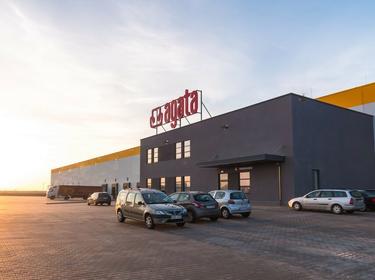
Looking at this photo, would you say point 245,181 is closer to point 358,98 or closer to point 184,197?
point 184,197

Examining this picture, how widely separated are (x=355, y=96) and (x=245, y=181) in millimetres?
15330

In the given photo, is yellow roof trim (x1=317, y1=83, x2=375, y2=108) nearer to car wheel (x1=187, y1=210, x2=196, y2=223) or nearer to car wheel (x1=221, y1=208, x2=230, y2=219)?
car wheel (x1=221, y1=208, x2=230, y2=219)

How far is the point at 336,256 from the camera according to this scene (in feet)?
34.2

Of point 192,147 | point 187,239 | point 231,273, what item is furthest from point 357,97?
point 231,273

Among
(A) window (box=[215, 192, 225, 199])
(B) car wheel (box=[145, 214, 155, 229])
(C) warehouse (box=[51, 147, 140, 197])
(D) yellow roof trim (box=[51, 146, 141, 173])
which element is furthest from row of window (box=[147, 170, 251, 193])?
(D) yellow roof trim (box=[51, 146, 141, 173])

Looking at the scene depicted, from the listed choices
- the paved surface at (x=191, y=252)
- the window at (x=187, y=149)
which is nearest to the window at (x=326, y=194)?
the paved surface at (x=191, y=252)

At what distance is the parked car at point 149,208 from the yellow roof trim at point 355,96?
91.8ft

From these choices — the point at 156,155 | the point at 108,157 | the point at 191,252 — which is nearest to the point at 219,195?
the point at 191,252

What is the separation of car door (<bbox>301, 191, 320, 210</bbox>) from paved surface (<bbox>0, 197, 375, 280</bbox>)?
839cm

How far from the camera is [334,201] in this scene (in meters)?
24.2

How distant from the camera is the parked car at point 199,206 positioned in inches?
767

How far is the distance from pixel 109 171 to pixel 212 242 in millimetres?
64189

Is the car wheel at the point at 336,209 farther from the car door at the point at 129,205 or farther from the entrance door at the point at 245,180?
the car door at the point at 129,205

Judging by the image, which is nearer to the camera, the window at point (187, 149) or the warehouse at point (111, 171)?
the window at point (187, 149)
